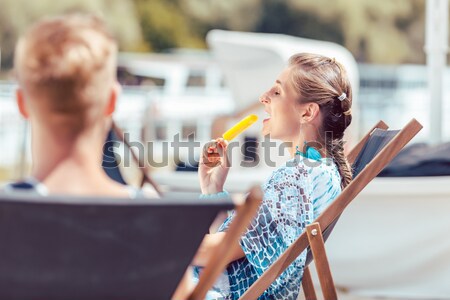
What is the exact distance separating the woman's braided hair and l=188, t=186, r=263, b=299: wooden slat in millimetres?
933

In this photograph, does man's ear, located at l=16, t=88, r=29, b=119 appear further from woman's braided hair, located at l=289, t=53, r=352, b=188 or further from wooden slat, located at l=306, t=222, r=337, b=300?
woman's braided hair, located at l=289, t=53, r=352, b=188

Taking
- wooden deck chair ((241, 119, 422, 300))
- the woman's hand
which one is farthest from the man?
the woman's hand

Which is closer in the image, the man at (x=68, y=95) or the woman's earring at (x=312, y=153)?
the man at (x=68, y=95)

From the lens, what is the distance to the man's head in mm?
1546

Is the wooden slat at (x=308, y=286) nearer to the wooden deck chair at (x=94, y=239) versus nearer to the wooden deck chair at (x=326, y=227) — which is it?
the wooden deck chair at (x=326, y=227)

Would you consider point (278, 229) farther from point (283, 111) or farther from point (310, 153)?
point (283, 111)

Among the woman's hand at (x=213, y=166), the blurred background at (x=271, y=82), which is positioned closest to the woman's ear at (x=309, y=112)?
the woman's hand at (x=213, y=166)

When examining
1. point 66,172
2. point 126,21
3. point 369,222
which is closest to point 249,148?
point 369,222

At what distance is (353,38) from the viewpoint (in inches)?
982

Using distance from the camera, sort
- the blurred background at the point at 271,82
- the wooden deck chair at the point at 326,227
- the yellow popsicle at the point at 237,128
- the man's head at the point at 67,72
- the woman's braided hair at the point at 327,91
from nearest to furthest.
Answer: the man's head at the point at 67,72
the wooden deck chair at the point at 326,227
the woman's braided hair at the point at 327,91
the yellow popsicle at the point at 237,128
the blurred background at the point at 271,82

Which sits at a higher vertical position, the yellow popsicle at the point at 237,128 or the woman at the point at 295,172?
the yellow popsicle at the point at 237,128

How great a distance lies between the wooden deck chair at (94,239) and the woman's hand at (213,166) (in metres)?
0.92

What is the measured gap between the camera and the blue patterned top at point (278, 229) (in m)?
2.43

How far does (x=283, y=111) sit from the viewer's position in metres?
2.56
